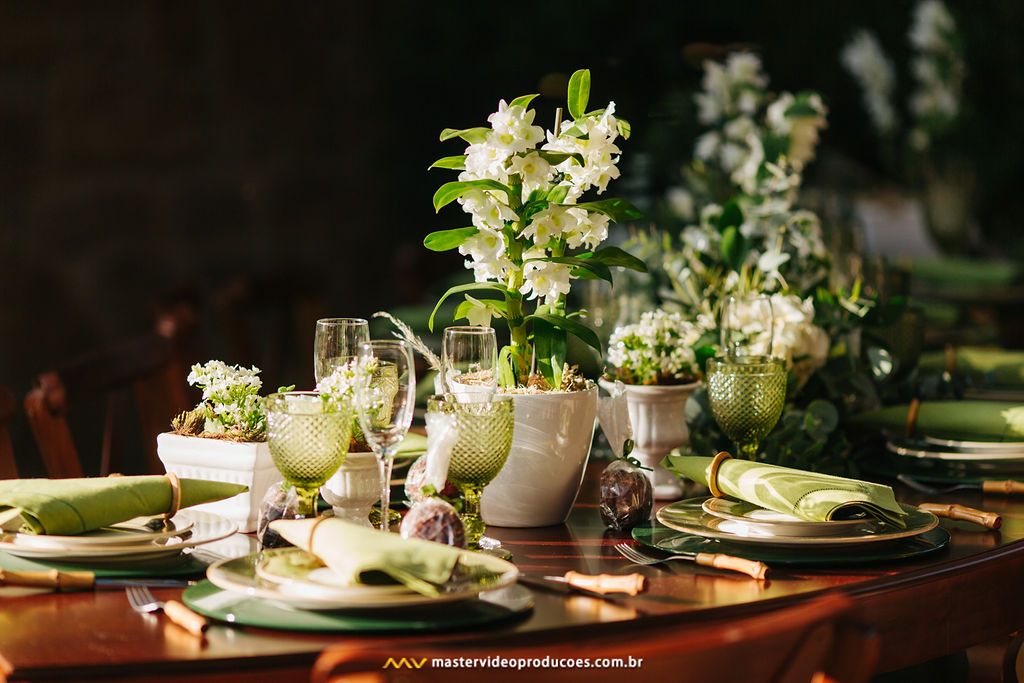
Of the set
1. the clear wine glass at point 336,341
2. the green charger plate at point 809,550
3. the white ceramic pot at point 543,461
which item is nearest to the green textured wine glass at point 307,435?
the clear wine glass at point 336,341

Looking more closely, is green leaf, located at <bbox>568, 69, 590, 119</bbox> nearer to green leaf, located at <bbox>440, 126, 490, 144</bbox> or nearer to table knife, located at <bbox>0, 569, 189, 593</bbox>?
green leaf, located at <bbox>440, 126, 490, 144</bbox>

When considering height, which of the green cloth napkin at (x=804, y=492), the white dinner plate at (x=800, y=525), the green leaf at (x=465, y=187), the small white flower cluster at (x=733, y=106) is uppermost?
the small white flower cluster at (x=733, y=106)

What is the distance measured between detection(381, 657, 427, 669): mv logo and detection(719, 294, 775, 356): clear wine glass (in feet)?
2.60

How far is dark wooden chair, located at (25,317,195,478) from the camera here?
1.62 m

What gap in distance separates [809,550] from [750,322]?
1.82 ft

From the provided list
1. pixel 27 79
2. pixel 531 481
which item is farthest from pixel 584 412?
pixel 27 79

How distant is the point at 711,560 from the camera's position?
3.48 feet

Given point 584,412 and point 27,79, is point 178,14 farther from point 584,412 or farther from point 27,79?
point 584,412

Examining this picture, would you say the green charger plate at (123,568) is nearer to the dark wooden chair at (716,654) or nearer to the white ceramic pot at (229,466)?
the white ceramic pot at (229,466)

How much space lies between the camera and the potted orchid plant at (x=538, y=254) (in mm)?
1189

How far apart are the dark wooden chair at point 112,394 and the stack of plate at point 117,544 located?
56 centimetres

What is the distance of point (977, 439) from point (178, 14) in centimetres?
325

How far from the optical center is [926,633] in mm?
1023

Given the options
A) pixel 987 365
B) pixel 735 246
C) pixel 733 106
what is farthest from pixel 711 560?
pixel 733 106
